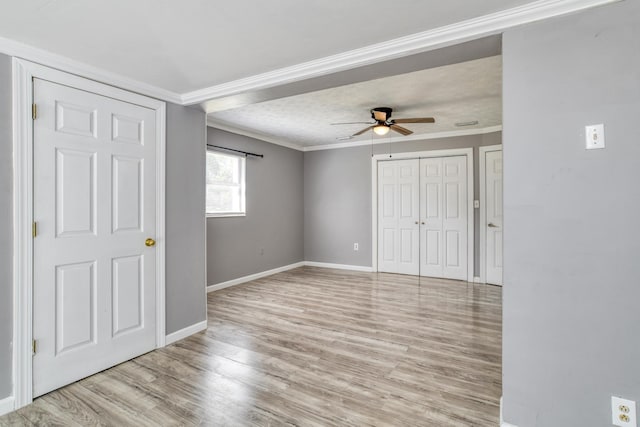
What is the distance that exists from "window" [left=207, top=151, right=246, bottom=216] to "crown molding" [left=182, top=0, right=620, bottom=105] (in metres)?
2.20

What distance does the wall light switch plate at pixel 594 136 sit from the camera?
5.11 feet

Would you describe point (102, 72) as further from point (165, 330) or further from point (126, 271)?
point (165, 330)

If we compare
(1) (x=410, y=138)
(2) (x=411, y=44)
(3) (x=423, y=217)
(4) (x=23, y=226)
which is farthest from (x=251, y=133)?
(2) (x=411, y=44)

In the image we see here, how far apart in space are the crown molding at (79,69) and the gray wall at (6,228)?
0.08 metres

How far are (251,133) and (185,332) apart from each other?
132 inches

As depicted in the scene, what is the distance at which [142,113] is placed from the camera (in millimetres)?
2758

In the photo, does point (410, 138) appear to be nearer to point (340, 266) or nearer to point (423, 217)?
point (423, 217)

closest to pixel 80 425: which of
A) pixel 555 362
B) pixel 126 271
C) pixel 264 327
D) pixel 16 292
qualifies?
pixel 16 292

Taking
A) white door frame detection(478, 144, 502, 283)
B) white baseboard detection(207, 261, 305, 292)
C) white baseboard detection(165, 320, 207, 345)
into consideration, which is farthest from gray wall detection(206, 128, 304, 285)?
white door frame detection(478, 144, 502, 283)

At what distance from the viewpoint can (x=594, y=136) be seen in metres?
1.57

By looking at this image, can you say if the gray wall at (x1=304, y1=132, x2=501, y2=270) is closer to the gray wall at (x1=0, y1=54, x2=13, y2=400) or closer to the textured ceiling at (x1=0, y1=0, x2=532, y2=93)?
the textured ceiling at (x1=0, y1=0, x2=532, y2=93)

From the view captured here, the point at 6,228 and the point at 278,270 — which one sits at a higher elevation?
the point at 6,228

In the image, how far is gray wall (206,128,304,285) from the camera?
16.1 ft

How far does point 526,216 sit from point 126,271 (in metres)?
2.90
